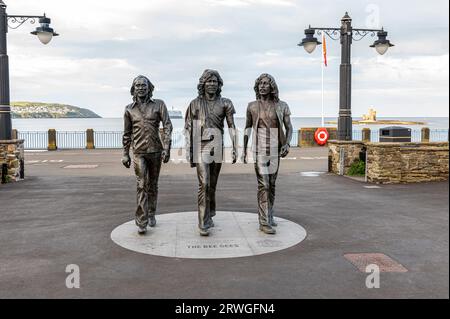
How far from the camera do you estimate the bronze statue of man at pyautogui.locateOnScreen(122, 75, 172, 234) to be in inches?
285

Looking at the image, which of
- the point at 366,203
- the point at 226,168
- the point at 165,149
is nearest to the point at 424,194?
the point at 366,203

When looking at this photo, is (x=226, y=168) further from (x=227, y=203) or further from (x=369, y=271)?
(x=369, y=271)

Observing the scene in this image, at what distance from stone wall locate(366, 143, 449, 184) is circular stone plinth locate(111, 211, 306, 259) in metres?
6.10

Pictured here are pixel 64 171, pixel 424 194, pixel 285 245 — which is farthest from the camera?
pixel 64 171

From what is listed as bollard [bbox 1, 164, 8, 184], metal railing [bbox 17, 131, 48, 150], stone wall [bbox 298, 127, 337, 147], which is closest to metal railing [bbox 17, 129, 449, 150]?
metal railing [bbox 17, 131, 48, 150]

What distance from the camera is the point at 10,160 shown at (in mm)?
14000

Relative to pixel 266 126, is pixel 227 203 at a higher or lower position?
lower

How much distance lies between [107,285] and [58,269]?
3.14 ft

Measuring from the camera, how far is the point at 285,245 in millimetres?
6605

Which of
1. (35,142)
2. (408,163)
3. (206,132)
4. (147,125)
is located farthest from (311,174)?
(35,142)

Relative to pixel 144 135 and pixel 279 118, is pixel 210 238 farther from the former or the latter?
pixel 279 118

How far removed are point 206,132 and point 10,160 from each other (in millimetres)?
9342

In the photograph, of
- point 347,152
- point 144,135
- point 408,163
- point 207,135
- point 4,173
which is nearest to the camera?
point 207,135
